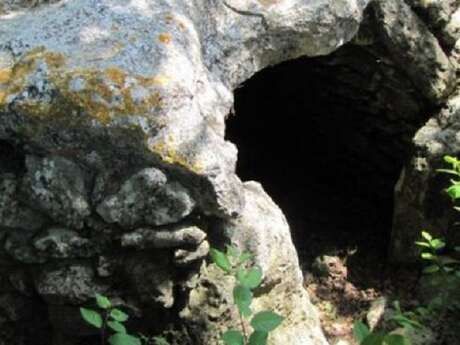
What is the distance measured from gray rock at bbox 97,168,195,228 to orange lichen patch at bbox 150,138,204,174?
0.19 ft

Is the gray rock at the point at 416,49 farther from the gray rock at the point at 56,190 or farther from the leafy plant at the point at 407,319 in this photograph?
the gray rock at the point at 56,190

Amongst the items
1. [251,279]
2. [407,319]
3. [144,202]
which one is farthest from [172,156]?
[407,319]

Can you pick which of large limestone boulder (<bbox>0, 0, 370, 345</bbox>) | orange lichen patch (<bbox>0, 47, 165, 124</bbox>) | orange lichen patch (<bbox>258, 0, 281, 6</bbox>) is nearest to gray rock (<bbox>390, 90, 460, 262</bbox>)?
orange lichen patch (<bbox>258, 0, 281, 6</bbox>)

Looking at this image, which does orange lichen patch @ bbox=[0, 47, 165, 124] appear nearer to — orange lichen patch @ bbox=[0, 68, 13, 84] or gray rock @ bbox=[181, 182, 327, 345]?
orange lichen patch @ bbox=[0, 68, 13, 84]

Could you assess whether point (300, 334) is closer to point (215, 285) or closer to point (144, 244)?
point (215, 285)

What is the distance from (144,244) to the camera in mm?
2273

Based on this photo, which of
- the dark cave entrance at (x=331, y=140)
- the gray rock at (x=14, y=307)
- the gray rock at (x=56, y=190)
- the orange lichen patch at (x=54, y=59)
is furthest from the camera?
the dark cave entrance at (x=331, y=140)

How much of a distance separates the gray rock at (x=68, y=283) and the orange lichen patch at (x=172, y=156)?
48 cm

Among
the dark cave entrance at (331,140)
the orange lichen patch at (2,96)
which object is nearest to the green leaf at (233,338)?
the orange lichen patch at (2,96)

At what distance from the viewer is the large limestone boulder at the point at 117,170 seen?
2242 mm

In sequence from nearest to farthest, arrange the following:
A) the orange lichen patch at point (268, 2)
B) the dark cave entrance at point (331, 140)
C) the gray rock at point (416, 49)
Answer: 1. the orange lichen patch at point (268, 2)
2. the gray rock at point (416, 49)
3. the dark cave entrance at point (331, 140)

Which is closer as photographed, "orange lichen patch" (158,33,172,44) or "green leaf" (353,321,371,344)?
"green leaf" (353,321,371,344)

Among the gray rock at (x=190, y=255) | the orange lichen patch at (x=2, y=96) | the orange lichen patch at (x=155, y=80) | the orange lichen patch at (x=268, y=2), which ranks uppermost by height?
the orange lichen patch at (x=155, y=80)

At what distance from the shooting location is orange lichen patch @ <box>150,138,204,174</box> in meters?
2.25
